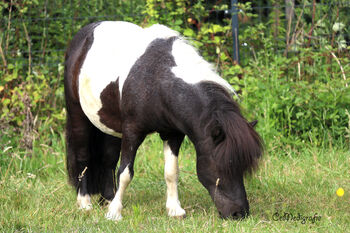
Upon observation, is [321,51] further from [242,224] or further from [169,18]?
[242,224]

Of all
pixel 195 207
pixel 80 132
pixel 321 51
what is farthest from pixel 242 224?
pixel 321 51

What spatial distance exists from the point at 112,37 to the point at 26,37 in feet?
10.5

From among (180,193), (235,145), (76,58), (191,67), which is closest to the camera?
(235,145)

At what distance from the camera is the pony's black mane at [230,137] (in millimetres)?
4188

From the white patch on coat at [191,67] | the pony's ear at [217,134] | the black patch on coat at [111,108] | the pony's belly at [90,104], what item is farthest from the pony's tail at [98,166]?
the pony's ear at [217,134]

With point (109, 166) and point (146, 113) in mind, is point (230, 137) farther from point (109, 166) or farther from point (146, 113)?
point (109, 166)

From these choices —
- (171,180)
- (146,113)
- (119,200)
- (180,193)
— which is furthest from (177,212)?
(146,113)

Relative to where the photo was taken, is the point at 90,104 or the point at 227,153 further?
the point at 90,104

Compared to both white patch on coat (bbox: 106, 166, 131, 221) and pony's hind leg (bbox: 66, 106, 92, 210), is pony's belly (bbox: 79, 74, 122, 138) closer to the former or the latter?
pony's hind leg (bbox: 66, 106, 92, 210)

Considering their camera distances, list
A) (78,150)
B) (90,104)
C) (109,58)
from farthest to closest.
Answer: (78,150), (90,104), (109,58)

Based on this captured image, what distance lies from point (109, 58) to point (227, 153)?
147 cm

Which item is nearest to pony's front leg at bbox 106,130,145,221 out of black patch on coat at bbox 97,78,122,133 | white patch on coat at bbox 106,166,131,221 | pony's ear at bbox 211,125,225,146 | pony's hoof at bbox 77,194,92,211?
white patch on coat at bbox 106,166,131,221

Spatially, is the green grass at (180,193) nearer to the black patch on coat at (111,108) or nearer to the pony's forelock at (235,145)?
the pony's forelock at (235,145)

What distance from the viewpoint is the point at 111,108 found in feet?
16.6
